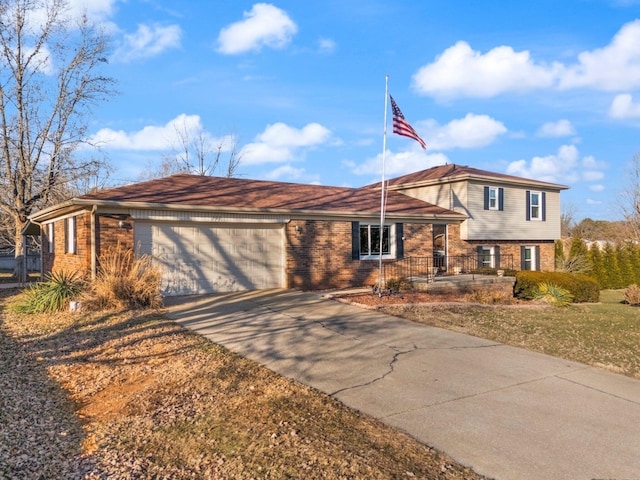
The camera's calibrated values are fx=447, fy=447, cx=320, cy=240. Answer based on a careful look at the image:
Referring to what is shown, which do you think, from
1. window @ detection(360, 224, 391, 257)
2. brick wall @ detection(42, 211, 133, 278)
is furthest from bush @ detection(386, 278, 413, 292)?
brick wall @ detection(42, 211, 133, 278)

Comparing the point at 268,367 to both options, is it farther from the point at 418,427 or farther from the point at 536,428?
the point at 536,428

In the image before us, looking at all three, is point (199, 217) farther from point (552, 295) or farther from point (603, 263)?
point (603, 263)

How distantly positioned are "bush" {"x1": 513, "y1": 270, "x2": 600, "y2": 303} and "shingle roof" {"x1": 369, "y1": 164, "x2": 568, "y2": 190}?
5.34 m

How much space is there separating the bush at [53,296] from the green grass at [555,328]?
7.77 m

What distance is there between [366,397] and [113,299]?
739cm

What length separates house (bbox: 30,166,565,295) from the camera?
485 inches

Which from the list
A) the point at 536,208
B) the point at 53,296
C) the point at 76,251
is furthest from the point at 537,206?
the point at 53,296

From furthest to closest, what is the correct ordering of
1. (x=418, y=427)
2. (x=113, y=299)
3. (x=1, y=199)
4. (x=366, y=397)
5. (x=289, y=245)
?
(x=1, y=199) < (x=289, y=245) < (x=113, y=299) < (x=366, y=397) < (x=418, y=427)

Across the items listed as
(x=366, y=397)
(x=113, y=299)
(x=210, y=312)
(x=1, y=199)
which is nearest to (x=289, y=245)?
(x=210, y=312)

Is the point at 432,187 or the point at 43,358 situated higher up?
the point at 432,187

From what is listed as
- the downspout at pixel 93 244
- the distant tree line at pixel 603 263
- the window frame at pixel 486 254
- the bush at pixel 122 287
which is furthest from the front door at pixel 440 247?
the downspout at pixel 93 244

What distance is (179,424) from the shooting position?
4.29 metres

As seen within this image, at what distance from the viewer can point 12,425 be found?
4.36 m

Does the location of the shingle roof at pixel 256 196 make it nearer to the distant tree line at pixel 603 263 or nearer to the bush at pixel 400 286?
the bush at pixel 400 286
